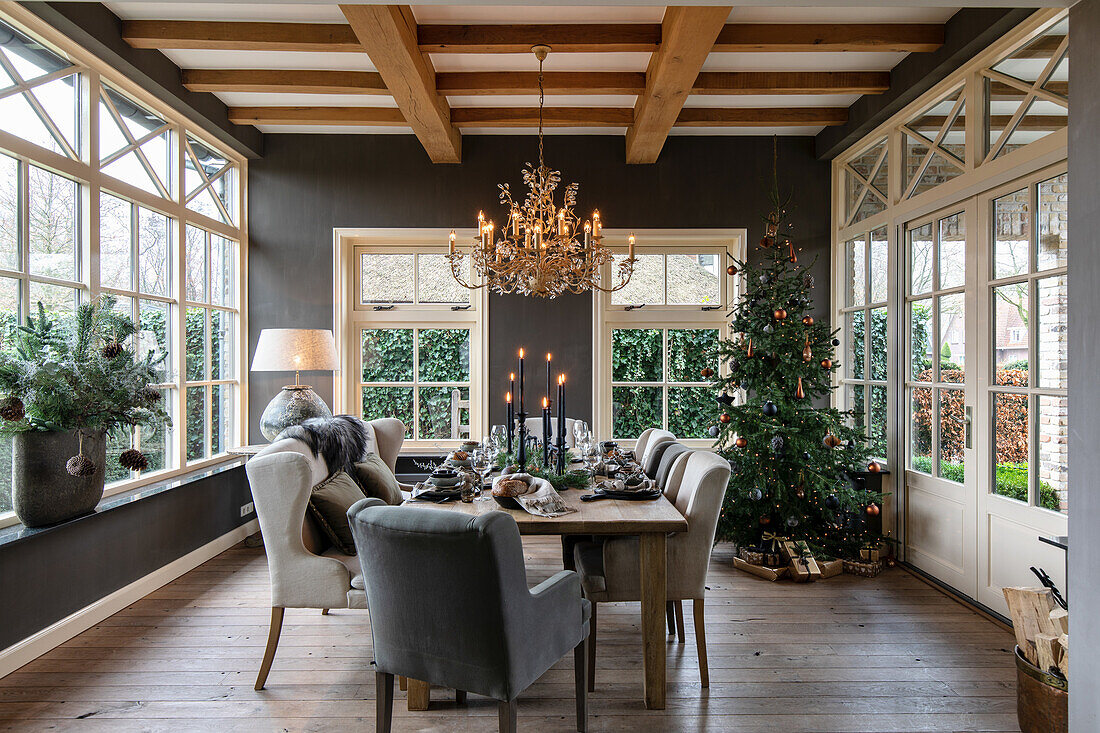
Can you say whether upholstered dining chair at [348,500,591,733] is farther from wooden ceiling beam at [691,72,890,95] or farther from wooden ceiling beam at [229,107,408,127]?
wooden ceiling beam at [229,107,408,127]

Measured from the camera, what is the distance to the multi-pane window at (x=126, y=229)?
9.91ft

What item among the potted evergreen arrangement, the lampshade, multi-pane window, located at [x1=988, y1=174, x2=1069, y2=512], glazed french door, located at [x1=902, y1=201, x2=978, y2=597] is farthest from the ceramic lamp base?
multi-pane window, located at [x1=988, y1=174, x2=1069, y2=512]

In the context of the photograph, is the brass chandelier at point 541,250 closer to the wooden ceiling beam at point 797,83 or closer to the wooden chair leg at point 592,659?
the wooden ceiling beam at point 797,83

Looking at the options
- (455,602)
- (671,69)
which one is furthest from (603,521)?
(671,69)

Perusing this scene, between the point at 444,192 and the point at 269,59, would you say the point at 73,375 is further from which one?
the point at 444,192

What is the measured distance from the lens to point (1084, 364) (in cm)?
182

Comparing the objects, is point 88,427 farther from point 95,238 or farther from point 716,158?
point 716,158

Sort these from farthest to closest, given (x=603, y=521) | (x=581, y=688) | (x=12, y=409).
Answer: (x=12, y=409), (x=603, y=521), (x=581, y=688)

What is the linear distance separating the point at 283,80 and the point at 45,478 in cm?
255

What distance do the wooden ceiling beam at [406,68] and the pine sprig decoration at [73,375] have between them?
1722mm

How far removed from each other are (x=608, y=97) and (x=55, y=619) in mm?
→ 4197

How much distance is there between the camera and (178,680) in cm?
274

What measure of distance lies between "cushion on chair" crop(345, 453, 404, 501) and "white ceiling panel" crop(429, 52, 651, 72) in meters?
2.30

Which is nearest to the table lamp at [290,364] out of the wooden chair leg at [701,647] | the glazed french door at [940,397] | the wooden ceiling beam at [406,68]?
the wooden ceiling beam at [406,68]
